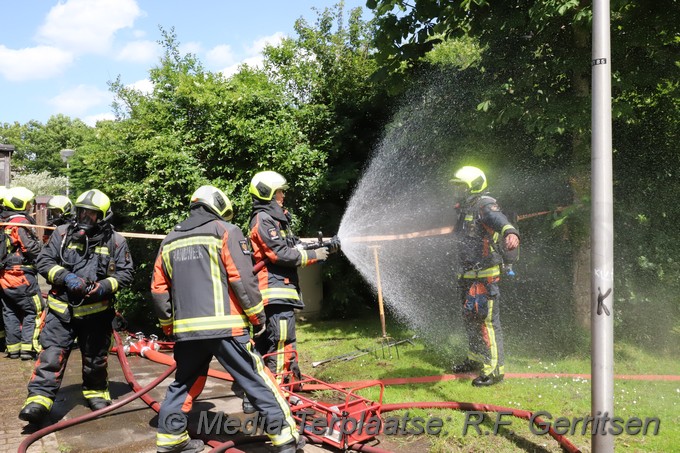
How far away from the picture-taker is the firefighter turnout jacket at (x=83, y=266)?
5000mm

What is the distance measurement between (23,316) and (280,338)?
4.28m

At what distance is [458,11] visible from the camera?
655 cm

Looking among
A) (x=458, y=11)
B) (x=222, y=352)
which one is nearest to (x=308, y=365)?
(x=222, y=352)

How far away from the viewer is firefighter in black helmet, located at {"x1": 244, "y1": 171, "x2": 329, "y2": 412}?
5078mm

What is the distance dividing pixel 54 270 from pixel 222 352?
1966mm

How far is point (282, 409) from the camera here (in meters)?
4.00

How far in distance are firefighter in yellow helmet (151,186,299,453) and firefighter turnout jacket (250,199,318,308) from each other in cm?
81

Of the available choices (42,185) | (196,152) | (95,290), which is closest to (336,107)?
(196,152)

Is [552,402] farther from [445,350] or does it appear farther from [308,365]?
[308,365]

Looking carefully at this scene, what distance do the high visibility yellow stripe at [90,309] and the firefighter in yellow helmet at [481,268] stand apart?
141 inches

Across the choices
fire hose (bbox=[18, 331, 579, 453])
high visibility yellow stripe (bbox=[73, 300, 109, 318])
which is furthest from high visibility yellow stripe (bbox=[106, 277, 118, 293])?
fire hose (bbox=[18, 331, 579, 453])

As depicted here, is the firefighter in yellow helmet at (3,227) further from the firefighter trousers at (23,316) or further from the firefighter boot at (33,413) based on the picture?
the firefighter boot at (33,413)

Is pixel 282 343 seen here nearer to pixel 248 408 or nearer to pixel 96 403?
pixel 248 408

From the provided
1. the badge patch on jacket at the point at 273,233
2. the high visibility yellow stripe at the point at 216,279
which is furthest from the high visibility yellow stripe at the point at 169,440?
the badge patch on jacket at the point at 273,233
